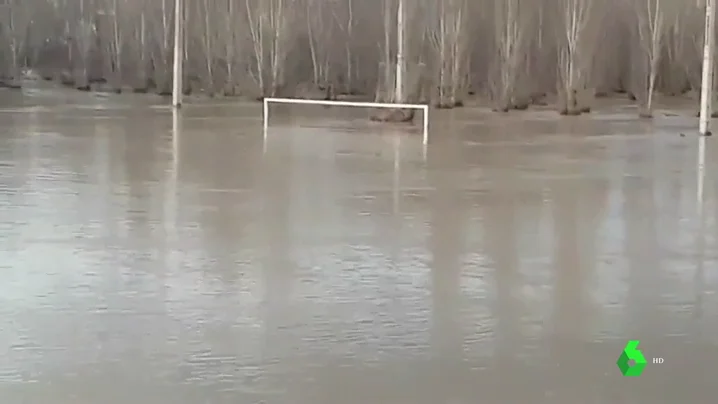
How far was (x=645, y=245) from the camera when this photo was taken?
16.5 feet

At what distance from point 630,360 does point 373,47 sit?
17792 millimetres

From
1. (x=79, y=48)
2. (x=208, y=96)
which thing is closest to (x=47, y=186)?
(x=208, y=96)

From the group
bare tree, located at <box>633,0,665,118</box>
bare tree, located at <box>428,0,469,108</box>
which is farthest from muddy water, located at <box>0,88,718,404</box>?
bare tree, located at <box>428,0,469,108</box>

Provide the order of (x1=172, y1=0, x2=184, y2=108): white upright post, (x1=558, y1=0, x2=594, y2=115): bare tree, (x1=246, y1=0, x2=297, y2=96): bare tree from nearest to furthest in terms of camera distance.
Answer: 1. (x1=172, y1=0, x2=184, y2=108): white upright post
2. (x1=558, y1=0, x2=594, y2=115): bare tree
3. (x1=246, y1=0, x2=297, y2=96): bare tree

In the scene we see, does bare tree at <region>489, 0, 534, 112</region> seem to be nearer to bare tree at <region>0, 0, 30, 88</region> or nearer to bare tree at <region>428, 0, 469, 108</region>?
bare tree at <region>428, 0, 469, 108</region>

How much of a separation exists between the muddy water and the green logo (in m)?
0.04

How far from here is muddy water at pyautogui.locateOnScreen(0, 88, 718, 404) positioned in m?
2.90

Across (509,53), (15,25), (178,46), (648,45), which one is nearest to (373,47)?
(509,53)

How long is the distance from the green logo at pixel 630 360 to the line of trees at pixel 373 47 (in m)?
11.8

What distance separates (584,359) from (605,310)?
24.8 inches

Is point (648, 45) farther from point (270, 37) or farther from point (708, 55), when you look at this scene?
point (270, 37)

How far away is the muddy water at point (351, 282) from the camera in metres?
2.90

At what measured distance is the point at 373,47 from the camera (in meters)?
20.5

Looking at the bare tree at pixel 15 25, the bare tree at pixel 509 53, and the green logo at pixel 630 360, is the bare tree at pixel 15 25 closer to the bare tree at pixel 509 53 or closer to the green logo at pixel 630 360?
the bare tree at pixel 509 53
